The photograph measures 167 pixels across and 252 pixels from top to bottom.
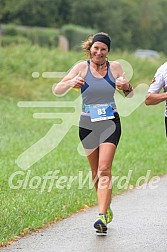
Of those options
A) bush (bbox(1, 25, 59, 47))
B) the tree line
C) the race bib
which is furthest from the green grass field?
the tree line

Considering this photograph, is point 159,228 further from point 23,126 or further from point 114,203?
point 23,126

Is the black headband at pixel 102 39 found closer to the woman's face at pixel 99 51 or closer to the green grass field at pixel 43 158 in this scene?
the woman's face at pixel 99 51

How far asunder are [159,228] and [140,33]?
7184cm

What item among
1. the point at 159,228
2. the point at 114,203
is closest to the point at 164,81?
the point at 159,228

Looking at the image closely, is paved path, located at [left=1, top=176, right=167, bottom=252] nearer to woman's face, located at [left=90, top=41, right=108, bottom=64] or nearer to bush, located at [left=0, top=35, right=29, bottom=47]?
woman's face, located at [left=90, top=41, right=108, bottom=64]

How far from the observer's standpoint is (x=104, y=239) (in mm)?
8109

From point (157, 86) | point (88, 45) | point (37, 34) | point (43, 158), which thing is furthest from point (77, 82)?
point (37, 34)

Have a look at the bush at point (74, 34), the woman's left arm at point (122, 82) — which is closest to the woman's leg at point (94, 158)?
the woman's left arm at point (122, 82)

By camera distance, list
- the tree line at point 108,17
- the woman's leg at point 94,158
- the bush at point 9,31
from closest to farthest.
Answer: the woman's leg at point 94,158
the bush at point 9,31
the tree line at point 108,17

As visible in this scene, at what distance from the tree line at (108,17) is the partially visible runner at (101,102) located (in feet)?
179

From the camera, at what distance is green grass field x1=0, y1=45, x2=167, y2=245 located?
949 centimetres

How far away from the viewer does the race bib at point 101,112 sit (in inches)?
330

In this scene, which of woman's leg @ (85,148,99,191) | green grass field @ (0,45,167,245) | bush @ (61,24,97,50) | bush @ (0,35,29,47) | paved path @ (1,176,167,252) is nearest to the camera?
paved path @ (1,176,167,252)

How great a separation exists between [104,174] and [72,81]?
1034 millimetres
